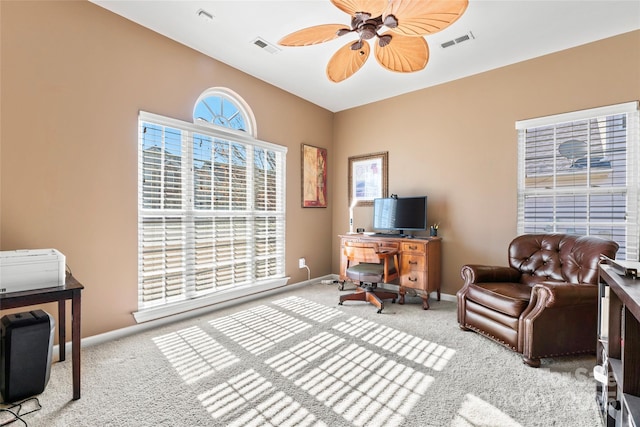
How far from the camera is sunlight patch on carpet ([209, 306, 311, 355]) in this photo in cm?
255

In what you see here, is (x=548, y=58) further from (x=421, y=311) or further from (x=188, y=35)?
(x=188, y=35)

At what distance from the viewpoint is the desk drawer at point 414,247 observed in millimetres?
3506

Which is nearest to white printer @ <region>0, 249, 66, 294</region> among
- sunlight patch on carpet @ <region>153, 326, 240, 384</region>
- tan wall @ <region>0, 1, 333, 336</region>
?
tan wall @ <region>0, 1, 333, 336</region>

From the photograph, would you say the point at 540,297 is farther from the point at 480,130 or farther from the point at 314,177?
the point at 314,177

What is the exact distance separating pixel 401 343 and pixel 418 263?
1.22 meters

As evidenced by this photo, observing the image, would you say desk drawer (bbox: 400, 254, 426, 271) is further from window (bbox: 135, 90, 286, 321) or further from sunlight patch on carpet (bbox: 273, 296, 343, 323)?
window (bbox: 135, 90, 286, 321)

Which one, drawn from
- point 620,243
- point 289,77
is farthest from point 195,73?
point 620,243

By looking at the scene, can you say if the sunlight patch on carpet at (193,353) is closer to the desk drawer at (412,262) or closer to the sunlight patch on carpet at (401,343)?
the sunlight patch on carpet at (401,343)

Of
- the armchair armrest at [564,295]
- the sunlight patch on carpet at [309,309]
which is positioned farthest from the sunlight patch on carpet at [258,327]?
the armchair armrest at [564,295]

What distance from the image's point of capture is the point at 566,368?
7.04 ft

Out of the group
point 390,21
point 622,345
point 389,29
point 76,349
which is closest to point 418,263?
point 622,345

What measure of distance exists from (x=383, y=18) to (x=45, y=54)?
2.54 m

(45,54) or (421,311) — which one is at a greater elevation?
(45,54)

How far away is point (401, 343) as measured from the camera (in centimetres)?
256
